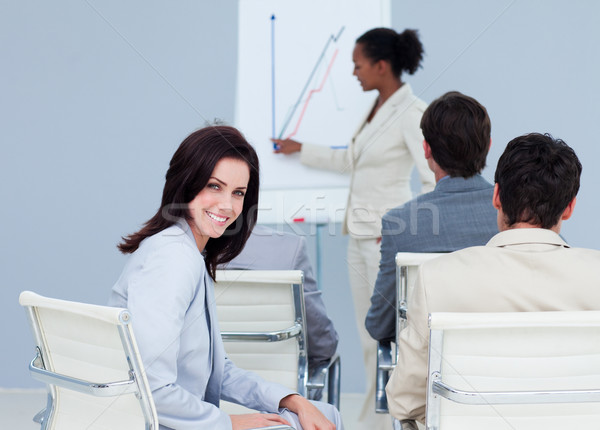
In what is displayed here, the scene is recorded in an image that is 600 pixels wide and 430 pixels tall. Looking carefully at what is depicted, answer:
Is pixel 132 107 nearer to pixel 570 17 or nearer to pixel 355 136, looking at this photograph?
pixel 355 136

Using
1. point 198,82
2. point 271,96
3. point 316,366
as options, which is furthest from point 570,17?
point 316,366

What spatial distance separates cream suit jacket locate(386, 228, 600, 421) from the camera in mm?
1188

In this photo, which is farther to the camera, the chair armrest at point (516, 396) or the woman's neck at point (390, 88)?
the woman's neck at point (390, 88)

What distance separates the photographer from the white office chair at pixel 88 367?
1.04 m

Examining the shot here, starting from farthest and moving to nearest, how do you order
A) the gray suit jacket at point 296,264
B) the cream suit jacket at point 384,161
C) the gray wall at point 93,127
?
the gray wall at point 93,127 → the cream suit jacket at point 384,161 → the gray suit jacket at point 296,264

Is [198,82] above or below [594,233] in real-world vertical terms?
above

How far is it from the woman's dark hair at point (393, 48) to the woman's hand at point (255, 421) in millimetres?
1887

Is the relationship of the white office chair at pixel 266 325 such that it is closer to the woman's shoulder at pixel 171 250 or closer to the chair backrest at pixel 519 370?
the woman's shoulder at pixel 171 250

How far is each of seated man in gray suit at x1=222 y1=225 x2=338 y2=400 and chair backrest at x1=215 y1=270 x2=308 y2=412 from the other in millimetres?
111

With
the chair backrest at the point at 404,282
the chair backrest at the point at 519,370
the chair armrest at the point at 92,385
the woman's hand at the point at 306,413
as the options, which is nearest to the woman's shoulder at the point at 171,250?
the chair armrest at the point at 92,385

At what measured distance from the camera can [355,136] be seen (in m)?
2.96

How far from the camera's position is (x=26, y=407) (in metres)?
3.28

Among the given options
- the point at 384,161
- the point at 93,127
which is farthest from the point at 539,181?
the point at 93,127

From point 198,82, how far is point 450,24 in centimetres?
128
